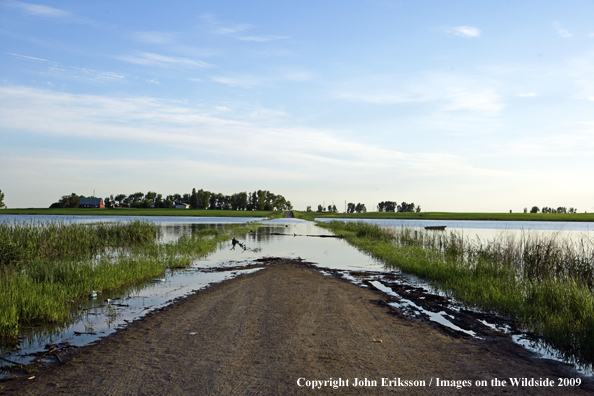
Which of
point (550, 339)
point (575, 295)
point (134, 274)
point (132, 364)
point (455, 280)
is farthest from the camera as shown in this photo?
point (134, 274)

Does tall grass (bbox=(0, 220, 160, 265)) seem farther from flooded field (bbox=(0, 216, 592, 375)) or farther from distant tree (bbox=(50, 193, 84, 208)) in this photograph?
distant tree (bbox=(50, 193, 84, 208))

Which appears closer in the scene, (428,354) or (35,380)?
(35,380)

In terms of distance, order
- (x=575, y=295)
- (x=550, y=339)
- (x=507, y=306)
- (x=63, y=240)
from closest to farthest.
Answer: (x=550, y=339)
(x=575, y=295)
(x=507, y=306)
(x=63, y=240)

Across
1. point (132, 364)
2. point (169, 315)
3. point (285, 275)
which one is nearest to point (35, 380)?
point (132, 364)

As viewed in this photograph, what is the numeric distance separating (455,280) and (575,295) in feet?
18.0

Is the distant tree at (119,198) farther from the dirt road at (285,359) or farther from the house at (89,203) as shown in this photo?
the dirt road at (285,359)

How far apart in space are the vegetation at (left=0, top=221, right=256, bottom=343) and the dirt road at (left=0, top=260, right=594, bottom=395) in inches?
111

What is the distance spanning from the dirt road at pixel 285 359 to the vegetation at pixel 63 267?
283 centimetres

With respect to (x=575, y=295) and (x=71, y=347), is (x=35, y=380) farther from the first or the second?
(x=575, y=295)

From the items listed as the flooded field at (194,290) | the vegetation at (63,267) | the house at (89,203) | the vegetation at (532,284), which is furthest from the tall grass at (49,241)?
the house at (89,203)

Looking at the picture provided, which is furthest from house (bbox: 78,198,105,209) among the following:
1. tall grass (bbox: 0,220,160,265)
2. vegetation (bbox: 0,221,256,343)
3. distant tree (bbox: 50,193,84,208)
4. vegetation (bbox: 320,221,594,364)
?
vegetation (bbox: 320,221,594,364)

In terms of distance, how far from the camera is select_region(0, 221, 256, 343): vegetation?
31.4ft

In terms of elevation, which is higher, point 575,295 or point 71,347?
point 575,295

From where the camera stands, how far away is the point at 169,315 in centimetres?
1007
